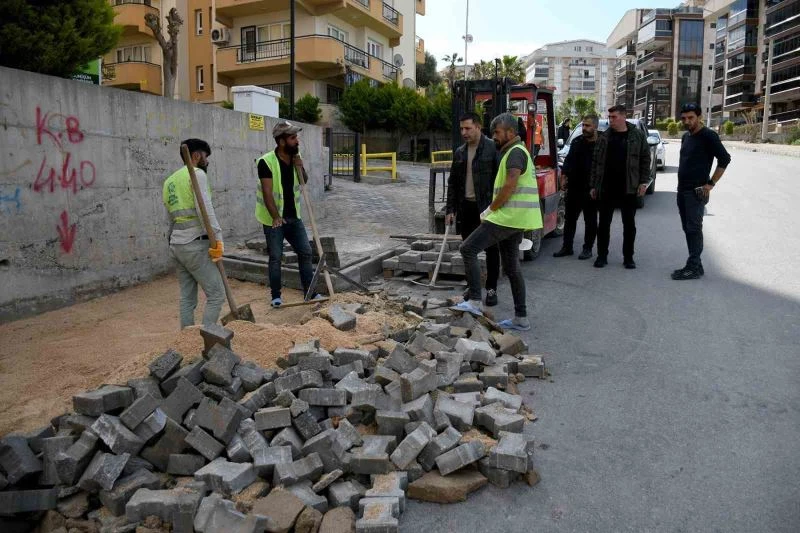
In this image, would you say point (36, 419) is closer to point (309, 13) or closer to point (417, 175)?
point (417, 175)

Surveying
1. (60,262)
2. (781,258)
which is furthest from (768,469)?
(60,262)

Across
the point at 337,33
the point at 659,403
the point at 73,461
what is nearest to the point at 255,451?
the point at 73,461

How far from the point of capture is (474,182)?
276 inches

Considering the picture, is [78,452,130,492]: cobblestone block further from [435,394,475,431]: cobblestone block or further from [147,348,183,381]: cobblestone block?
[435,394,475,431]: cobblestone block

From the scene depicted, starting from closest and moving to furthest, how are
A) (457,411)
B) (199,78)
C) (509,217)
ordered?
(457,411), (509,217), (199,78)

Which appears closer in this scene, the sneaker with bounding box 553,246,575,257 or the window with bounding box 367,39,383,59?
the sneaker with bounding box 553,246,575,257

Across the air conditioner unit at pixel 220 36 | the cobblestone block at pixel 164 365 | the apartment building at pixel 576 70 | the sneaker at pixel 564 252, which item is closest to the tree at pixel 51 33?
the sneaker at pixel 564 252

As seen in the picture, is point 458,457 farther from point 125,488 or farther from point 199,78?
point 199,78

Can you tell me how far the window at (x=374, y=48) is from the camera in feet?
122

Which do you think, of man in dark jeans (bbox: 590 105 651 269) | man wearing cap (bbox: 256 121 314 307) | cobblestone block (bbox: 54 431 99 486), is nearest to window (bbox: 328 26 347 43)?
man in dark jeans (bbox: 590 105 651 269)

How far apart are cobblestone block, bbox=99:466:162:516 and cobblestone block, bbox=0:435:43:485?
1.47 ft

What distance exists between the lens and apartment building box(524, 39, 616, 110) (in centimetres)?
13488

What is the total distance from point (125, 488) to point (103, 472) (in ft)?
0.50

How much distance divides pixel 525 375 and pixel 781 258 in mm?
5720
